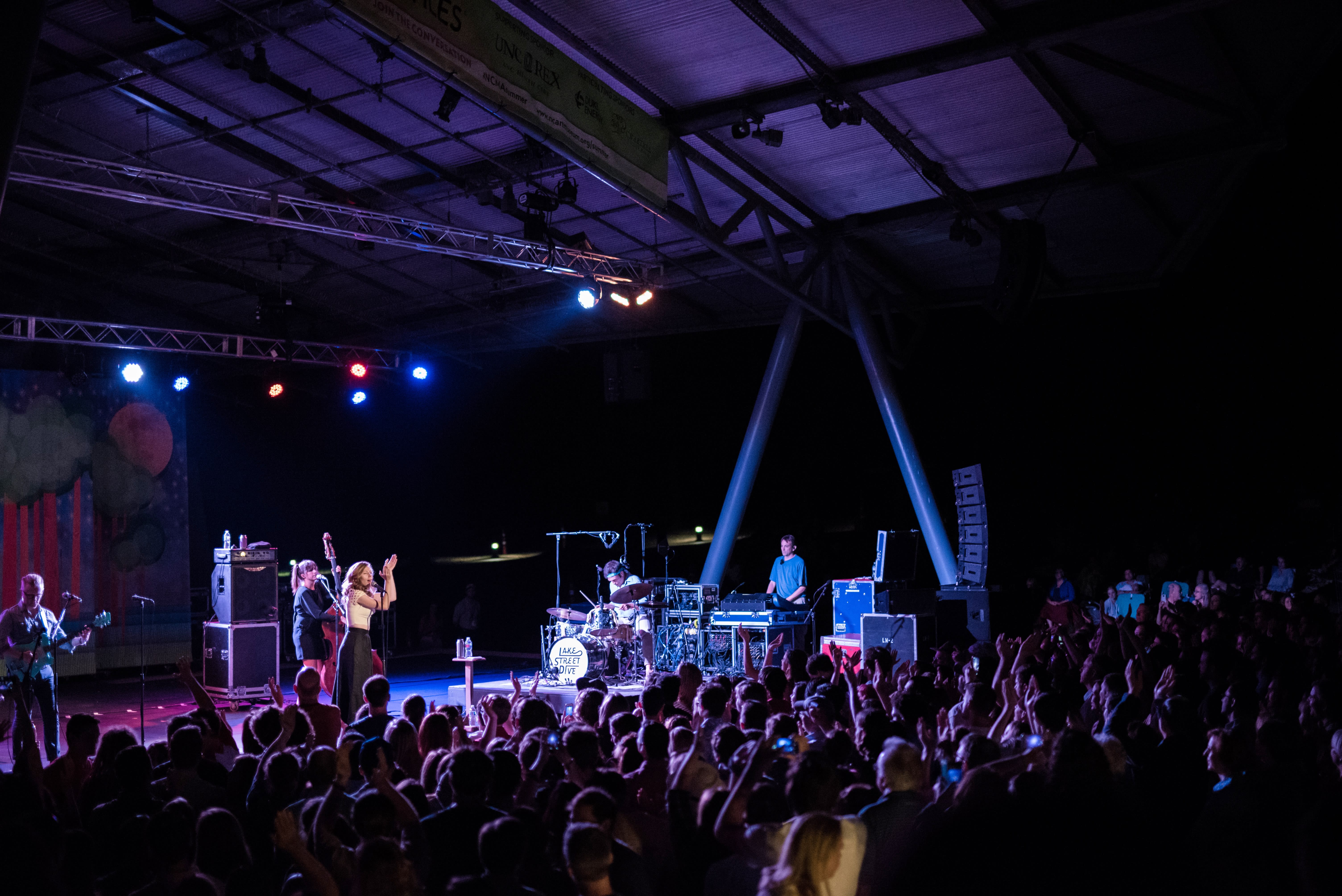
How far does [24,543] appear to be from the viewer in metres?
15.3

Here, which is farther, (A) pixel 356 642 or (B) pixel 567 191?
(B) pixel 567 191

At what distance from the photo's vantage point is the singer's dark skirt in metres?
9.67

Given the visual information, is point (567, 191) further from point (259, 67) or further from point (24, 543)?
point (24, 543)

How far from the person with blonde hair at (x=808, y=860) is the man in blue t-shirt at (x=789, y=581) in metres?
10.2

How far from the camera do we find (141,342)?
16.7m

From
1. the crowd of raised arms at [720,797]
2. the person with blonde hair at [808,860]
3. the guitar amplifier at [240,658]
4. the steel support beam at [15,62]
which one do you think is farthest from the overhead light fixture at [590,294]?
the person with blonde hair at [808,860]

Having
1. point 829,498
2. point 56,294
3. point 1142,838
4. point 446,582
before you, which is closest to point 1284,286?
point 829,498

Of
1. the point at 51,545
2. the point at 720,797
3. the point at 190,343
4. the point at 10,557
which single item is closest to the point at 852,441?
the point at 190,343

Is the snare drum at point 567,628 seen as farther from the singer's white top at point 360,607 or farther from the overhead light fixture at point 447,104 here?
the overhead light fixture at point 447,104

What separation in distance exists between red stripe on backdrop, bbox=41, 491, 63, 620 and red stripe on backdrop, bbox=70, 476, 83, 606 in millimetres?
151

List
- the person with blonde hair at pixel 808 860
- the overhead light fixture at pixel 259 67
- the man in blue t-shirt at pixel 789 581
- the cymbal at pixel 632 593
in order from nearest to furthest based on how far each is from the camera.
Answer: the person with blonde hair at pixel 808 860 < the overhead light fixture at pixel 259 67 < the cymbal at pixel 632 593 < the man in blue t-shirt at pixel 789 581

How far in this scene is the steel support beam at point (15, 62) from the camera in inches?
148

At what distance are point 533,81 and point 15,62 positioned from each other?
436cm

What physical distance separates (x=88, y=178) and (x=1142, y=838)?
12.1 metres
